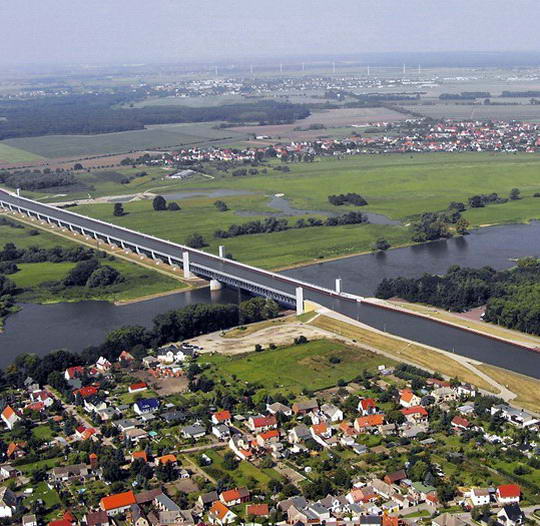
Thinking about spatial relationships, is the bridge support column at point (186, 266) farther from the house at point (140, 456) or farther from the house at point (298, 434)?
the house at point (140, 456)

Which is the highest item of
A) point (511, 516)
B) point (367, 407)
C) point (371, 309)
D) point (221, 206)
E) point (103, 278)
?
point (511, 516)

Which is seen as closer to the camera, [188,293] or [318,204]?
[188,293]

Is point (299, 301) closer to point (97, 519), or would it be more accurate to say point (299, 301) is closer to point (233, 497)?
point (233, 497)

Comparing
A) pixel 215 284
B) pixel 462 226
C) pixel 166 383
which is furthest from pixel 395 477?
pixel 462 226

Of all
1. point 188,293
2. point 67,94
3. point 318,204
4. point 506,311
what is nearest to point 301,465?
point 506,311

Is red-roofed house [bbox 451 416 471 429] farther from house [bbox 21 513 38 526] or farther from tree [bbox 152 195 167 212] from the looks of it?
tree [bbox 152 195 167 212]

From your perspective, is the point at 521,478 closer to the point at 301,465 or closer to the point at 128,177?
the point at 301,465
